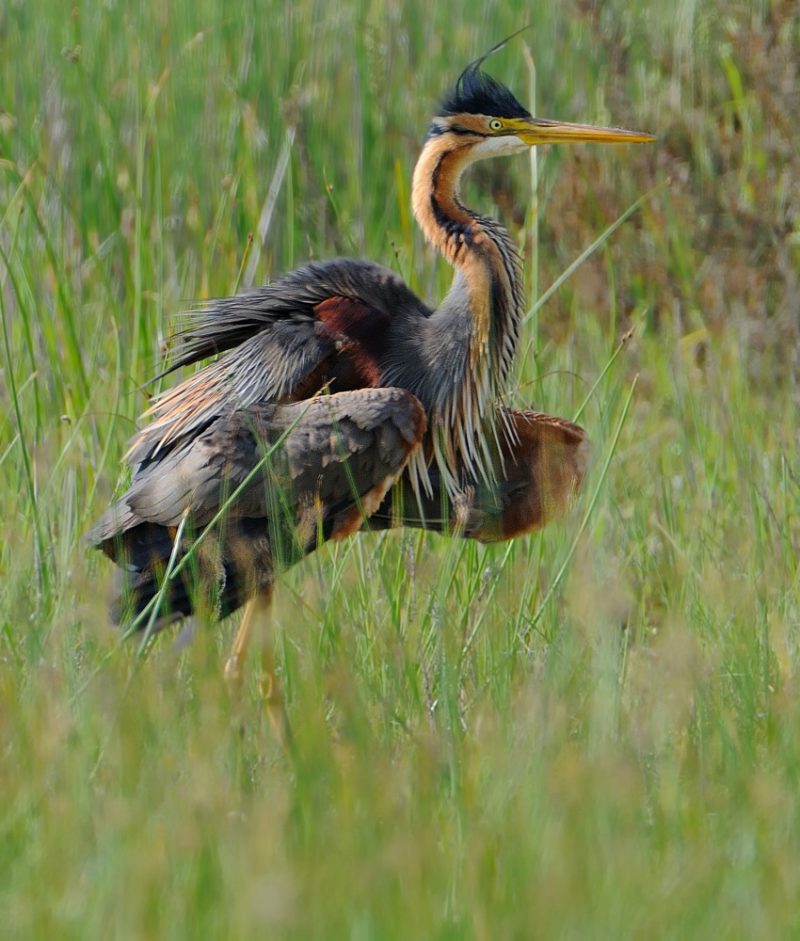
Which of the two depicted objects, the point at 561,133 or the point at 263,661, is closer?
the point at 263,661

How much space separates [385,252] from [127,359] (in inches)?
41.6

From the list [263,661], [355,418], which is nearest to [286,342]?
[355,418]

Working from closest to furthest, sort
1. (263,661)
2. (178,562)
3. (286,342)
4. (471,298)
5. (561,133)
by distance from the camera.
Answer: (263,661), (178,562), (286,342), (471,298), (561,133)

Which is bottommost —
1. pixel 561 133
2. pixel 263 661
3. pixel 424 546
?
pixel 424 546

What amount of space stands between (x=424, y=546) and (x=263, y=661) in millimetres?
1113

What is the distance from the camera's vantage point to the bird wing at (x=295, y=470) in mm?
3672

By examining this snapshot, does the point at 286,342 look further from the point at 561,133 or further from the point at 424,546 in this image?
the point at 561,133

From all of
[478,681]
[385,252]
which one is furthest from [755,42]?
[478,681]

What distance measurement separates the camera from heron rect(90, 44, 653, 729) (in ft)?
12.1

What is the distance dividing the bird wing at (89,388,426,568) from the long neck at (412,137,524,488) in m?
0.36

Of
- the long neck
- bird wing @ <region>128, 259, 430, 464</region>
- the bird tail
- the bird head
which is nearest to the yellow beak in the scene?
the bird head

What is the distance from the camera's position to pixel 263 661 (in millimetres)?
3318

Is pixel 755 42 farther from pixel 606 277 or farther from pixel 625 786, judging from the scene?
pixel 625 786

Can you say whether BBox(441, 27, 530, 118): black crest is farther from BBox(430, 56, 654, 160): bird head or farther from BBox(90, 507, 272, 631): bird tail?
BBox(90, 507, 272, 631): bird tail
